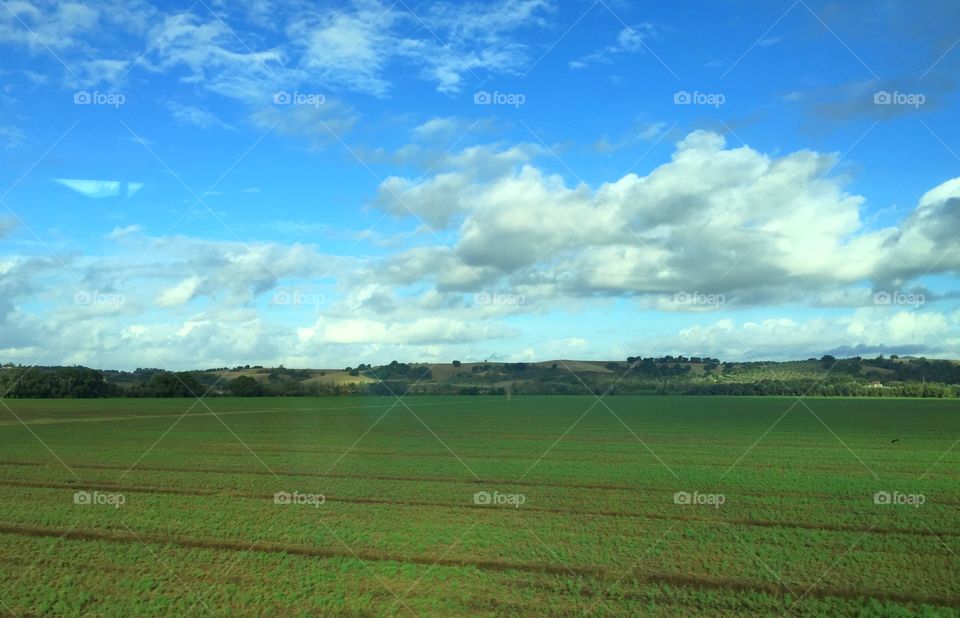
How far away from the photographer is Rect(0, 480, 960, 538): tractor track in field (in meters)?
17.2

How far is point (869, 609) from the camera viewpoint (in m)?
11.7

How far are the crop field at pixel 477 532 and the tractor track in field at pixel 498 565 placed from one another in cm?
6

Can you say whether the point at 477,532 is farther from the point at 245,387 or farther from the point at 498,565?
the point at 245,387

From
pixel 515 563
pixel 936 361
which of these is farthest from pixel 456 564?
pixel 936 361

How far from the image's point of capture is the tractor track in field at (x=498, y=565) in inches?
490

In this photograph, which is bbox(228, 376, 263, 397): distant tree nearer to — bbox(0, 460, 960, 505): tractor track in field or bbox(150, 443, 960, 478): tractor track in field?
bbox(150, 443, 960, 478): tractor track in field

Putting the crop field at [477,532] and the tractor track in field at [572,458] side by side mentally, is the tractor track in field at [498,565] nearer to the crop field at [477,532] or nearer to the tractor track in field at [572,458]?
the crop field at [477,532]

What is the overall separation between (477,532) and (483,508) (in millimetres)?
2921

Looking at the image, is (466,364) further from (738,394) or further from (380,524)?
(380,524)

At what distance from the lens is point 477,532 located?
55.0 ft

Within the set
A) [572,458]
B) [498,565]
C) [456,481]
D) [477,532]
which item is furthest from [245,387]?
[498,565]

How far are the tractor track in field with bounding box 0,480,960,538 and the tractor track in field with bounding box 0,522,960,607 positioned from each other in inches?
189

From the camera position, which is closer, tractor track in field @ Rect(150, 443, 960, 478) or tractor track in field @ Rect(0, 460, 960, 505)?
tractor track in field @ Rect(0, 460, 960, 505)

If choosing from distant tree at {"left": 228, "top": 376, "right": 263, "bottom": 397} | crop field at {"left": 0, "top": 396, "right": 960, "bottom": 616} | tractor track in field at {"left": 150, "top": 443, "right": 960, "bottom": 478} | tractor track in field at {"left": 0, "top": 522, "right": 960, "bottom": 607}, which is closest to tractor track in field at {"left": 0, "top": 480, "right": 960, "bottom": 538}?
crop field at {"left": 0, "top": 396, "right": 960, "bottom": 616}
